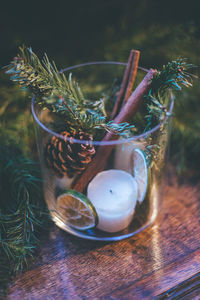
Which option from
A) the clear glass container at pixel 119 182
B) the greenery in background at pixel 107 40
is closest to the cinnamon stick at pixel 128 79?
the clear glass container at pixel 119 182

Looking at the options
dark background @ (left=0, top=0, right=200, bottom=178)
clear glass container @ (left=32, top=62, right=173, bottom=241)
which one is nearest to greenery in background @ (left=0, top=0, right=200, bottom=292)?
dark background @ (left=0, top=0, right=200, bottom=178)

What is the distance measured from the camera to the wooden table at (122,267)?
0.48 m

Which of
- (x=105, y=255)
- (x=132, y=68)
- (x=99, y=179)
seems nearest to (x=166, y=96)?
(x=132, y=68)

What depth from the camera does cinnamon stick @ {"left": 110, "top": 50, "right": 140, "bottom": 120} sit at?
525 mm

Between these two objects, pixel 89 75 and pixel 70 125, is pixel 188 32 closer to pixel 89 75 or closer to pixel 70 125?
pixel 89 75

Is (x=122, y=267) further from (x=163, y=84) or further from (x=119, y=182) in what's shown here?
(x=163, y=84)

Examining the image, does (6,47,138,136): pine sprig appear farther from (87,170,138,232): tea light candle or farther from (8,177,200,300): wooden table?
(8,177,200,300): wooden table

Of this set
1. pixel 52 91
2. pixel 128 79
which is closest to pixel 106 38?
pixel 128 79

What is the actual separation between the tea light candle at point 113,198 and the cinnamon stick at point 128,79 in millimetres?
109

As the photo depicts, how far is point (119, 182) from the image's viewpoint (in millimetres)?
542

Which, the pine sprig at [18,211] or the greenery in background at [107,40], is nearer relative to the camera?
the pine sprig at [18,211]

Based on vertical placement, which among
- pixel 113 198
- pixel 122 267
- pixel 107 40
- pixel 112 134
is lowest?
pixel 122 267

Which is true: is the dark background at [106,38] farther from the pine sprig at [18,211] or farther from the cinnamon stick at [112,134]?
the cinnamon stick at [112,134]

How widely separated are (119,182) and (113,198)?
0.10ft
